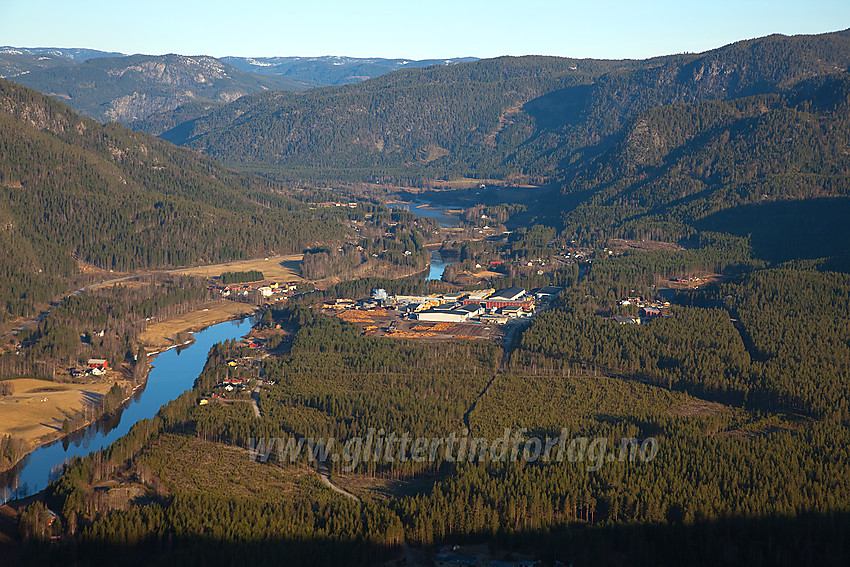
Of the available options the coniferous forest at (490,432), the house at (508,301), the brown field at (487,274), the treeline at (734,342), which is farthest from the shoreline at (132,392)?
the brown field at (487,274)

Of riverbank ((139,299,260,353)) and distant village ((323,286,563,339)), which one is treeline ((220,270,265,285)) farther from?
distant village ((323,286,563,339))

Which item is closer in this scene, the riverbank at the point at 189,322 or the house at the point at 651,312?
the riverbank at the point at 189,322

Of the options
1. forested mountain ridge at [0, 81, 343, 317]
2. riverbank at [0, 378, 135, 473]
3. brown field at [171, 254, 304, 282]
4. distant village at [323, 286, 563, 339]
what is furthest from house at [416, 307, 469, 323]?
forested mountain ridge at [0, 81, 343, 317]

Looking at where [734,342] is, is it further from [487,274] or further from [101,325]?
[101,325]

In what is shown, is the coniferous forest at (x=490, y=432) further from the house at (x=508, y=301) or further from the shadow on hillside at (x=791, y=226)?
the house at (x=508, y=301)

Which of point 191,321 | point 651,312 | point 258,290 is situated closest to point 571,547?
point 651,312

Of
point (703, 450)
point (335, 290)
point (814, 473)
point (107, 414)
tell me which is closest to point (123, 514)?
point (107, 414)

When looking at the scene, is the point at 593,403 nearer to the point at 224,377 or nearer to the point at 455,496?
the point at 455,496
